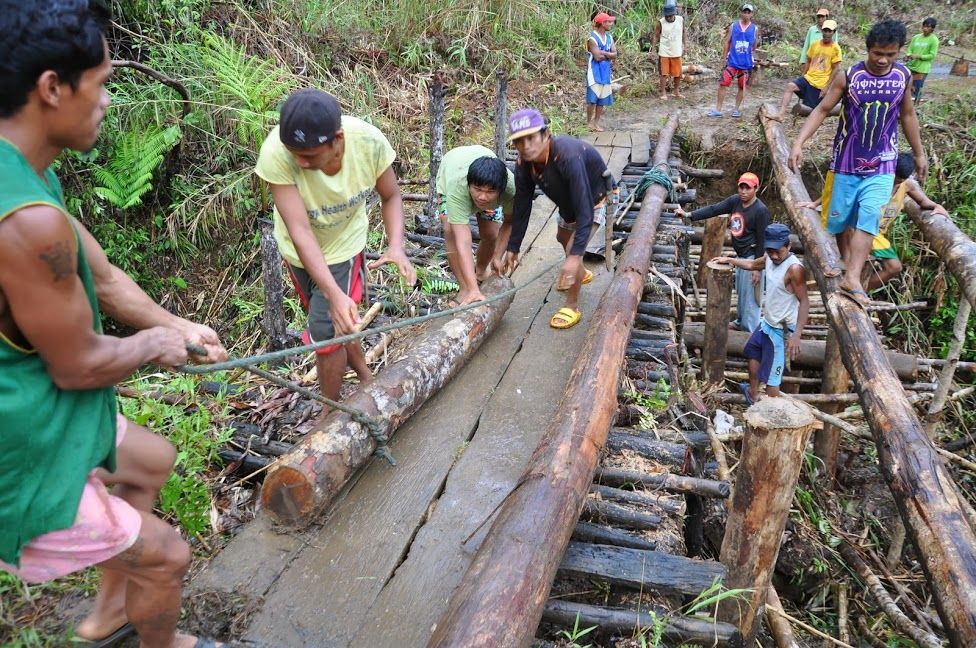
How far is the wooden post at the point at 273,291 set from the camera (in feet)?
14.8

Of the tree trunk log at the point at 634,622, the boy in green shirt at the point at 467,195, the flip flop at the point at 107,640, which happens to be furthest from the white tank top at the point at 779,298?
the flip flop at the point at 107,640

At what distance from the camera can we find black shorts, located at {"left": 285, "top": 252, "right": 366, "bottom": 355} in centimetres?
345

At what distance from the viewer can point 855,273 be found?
15.8 ft

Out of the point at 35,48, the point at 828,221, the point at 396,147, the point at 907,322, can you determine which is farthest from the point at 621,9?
the point at 35,48

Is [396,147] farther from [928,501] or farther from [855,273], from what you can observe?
[928,501]

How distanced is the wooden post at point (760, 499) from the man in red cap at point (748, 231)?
12.5 ft

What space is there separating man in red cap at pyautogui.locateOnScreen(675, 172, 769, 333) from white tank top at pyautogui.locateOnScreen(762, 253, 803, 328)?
603 millimetres

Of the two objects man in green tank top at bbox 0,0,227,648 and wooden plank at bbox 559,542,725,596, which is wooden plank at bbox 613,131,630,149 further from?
man in green tank top at bbox 0,0,227,648

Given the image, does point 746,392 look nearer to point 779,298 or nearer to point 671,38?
point 779,298

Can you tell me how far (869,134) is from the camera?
476cm

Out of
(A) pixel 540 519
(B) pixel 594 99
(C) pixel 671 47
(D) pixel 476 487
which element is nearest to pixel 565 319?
(D) pixel 476 487

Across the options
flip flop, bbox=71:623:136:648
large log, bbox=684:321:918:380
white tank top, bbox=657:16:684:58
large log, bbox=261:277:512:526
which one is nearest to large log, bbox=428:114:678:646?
large log, bbox=261:277:512:526

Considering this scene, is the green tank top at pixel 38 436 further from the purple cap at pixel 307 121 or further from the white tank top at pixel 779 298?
the white tank top at pixel 779 298

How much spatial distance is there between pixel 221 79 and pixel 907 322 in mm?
8299
